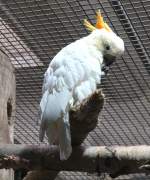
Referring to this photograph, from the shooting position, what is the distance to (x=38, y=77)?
1965 millimetres

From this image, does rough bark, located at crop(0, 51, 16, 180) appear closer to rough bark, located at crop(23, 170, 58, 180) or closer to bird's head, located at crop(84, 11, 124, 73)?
rough bark, located at crop(23, 170, 58, 180)

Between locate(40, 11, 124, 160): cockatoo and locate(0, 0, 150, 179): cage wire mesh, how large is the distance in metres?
0.22

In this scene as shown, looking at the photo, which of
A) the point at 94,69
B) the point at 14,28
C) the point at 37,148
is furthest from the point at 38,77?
the point at 37,148

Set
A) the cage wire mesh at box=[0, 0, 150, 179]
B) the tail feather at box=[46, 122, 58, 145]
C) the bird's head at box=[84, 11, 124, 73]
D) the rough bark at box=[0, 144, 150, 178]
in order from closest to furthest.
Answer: the rough bark at box=[0, 144, 150, 178], the tail feather at box=[46, 122, 58, 145], the bird's head at box=[84, 11, 124, 73], the cage wire mesh at box=[0, 0, 150, 179]

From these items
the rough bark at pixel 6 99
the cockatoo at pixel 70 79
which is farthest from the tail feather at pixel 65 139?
the rough bark at pixel 6 99

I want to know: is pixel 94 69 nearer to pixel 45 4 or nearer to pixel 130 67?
pixel 45 4

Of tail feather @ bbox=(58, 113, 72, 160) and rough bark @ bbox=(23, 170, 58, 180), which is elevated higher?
tail feather @ bbox=(58, 113, 72, 160)

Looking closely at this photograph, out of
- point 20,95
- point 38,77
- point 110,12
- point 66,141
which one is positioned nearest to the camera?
point 66,141

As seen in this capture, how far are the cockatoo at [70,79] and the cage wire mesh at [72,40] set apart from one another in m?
0.22

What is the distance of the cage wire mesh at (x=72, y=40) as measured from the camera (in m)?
1.57

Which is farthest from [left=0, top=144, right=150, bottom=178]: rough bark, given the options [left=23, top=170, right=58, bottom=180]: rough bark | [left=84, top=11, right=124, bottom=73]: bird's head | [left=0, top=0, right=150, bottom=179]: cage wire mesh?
[left=0, top=0, right=150, bottom=179]: cage wire mesh

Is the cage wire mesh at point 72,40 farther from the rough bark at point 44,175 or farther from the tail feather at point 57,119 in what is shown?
the rough bark at point 44,175

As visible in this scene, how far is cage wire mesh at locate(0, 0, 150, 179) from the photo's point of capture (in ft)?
5.15

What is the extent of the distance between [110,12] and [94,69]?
0.41m
